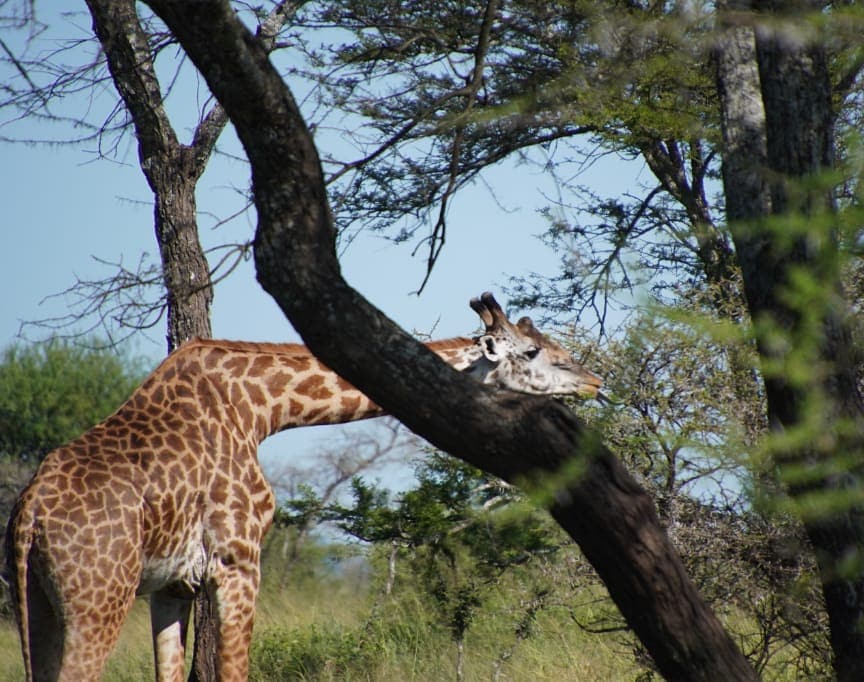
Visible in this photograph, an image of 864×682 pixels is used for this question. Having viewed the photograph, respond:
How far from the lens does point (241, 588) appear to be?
605 centimetres

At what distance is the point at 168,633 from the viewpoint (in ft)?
Result: 20.8

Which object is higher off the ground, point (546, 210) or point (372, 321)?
point (546, 210)

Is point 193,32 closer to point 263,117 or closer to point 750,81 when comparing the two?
point 263,117

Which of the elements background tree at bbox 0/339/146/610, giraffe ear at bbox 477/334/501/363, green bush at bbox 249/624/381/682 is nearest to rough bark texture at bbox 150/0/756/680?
giraffe ear at bbox 477/334/501/363

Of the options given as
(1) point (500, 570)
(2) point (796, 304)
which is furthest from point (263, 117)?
(1) point (500, 570)

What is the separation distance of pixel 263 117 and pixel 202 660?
15.0 feet

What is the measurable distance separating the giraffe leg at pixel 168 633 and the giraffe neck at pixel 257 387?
1.00 meters

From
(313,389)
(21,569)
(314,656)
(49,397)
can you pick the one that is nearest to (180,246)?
(313,389)

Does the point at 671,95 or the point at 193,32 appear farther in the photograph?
the point at 671,95

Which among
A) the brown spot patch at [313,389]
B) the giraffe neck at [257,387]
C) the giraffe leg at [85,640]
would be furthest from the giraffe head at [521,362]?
the giraffe leg at [85,640]

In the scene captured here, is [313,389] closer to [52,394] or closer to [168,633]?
[168,633]

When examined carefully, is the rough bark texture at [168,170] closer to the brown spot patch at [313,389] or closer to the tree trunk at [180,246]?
the tree trunk at [180,246]

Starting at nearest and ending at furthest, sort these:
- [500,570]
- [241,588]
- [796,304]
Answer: [796,304]
[241,588]
[500,570]

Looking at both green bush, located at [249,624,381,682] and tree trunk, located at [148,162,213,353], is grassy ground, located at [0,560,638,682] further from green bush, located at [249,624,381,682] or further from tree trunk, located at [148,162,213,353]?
tree trunk, located at [148,162,213,353]
